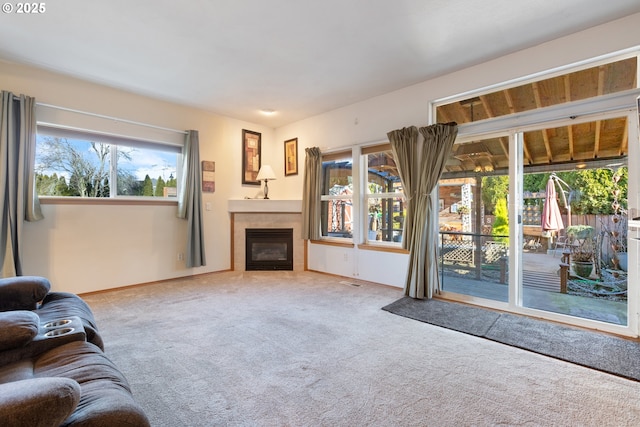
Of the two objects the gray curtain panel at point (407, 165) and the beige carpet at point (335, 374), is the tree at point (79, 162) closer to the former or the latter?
the beige carpet at point (335, 374)

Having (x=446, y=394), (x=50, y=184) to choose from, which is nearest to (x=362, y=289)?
(x=446, y=394)

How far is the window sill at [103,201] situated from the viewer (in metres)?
3.41

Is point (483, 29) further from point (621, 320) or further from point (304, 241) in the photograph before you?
point (304, 241)

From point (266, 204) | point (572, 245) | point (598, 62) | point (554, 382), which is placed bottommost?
point (554, 382)

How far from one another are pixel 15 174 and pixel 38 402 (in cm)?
354

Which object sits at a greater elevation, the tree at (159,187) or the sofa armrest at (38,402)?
the tree at (159,187)

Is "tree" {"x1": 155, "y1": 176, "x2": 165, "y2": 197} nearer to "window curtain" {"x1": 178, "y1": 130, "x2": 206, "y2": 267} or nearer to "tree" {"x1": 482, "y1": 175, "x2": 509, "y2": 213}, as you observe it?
"window curtain" {"x1": 178, "y1": 130, "x2": 206, "y2": 267}

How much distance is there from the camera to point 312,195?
194 inches

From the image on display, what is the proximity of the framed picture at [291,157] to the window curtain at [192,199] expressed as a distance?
62.7 inches

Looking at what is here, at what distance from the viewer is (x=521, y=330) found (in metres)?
2.61

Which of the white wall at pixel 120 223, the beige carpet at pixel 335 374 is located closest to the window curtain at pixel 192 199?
the white wall at pixel 120 223

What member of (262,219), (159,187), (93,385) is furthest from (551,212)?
(159,187)

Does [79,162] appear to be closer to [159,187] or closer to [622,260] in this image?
[159,187]

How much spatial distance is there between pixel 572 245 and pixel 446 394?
2275 mm
